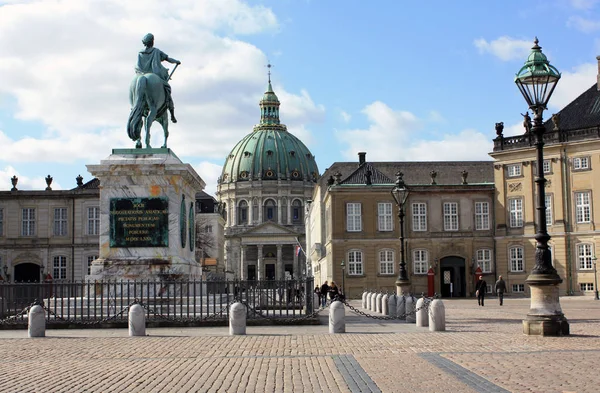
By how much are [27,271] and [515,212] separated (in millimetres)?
37930

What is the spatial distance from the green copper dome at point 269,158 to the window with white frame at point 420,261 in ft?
348

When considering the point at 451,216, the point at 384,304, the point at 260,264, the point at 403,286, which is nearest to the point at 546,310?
the point at 384,304

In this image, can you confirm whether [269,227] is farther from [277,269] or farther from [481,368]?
[481,368]

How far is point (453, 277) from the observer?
64.1m

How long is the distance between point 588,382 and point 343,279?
2005 inches

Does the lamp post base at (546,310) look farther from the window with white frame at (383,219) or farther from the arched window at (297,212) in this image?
the arched window at (297,212)

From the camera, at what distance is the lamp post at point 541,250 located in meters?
18.4

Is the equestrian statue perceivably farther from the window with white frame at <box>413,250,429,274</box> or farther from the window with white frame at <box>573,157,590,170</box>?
the window with white frame at <box>413,250,429,274</box>

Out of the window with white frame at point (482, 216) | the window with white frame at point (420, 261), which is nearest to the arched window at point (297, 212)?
the window with white frame at point (420, 261)

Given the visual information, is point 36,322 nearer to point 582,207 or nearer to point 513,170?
point 582,207

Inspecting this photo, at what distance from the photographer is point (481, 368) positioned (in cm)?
1314

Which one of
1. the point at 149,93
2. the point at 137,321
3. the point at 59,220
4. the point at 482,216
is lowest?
the point at 137,321

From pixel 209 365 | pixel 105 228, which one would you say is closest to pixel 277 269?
pixel 105 228

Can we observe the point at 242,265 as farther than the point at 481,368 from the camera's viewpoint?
Yes
